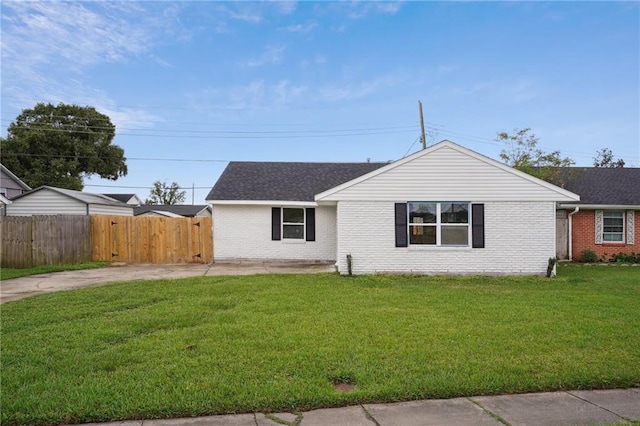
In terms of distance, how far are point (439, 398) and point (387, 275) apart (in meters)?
8.52

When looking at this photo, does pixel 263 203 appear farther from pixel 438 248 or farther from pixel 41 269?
pixel 41 269

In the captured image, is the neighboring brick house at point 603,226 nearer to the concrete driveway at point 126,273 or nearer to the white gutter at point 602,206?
the white gutter at point 602,206

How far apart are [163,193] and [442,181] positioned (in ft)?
180

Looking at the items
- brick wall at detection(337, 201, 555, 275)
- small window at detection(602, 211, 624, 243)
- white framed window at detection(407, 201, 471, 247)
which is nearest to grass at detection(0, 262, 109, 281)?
brick wall at detection(337, 201, 555, 275)

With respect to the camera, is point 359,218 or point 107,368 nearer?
point 107,368

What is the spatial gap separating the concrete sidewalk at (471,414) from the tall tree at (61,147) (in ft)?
138

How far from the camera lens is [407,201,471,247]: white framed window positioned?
12.5 meters

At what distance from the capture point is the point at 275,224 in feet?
53.9

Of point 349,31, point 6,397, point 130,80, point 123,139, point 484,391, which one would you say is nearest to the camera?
point 6,397

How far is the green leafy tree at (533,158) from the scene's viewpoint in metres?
18.5

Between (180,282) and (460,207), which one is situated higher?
(460,207)

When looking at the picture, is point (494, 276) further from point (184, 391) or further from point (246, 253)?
point (184, 391)

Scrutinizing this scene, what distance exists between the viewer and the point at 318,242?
54.2 feet

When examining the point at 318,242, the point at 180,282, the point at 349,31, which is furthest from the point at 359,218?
the point at 349,31
